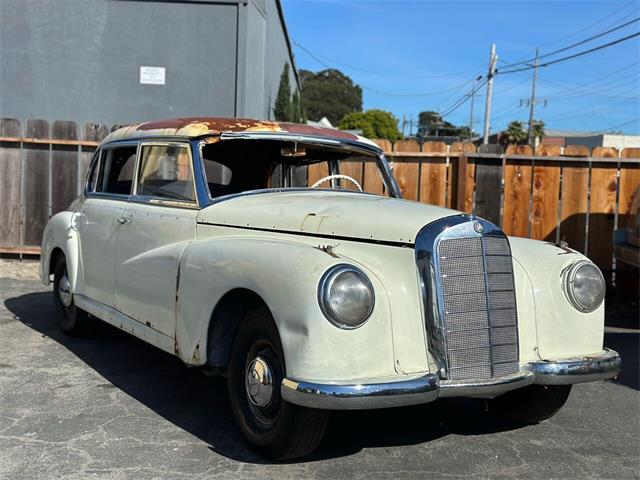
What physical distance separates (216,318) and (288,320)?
29.6 inches

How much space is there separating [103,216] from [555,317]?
11.3ft

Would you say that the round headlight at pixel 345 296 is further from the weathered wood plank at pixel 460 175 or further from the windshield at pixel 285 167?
the weathered wood plank at pixel 460 175

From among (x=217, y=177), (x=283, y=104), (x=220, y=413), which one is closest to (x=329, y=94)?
(x=283, y=104)

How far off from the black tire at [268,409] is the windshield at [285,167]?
1324 mm

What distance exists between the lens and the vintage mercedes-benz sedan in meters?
2.99

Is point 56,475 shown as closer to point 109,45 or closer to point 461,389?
point 461,389

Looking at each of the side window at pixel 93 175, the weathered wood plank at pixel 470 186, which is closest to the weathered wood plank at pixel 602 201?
the weathered wood plank at pixel 470 186

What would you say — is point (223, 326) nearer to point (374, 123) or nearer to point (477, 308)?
point (477, 308)

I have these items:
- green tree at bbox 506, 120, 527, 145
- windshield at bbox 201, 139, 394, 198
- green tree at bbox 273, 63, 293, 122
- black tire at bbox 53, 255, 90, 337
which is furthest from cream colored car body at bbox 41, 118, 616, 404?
green tree at bbox 506, 120, 527, 145

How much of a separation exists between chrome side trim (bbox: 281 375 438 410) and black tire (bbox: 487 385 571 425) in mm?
1200

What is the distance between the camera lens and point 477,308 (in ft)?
10.8

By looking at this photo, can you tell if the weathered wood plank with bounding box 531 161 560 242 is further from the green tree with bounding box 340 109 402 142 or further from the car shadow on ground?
the green tree with bounding box 340 109 402 142

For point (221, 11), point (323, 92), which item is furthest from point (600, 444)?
point (323, 92)

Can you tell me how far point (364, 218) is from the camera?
3492mm
